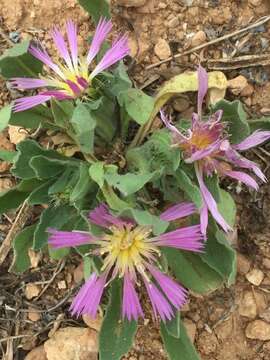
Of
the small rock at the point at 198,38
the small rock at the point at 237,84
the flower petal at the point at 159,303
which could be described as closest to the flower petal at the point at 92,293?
the flower petal at the point at 159,303

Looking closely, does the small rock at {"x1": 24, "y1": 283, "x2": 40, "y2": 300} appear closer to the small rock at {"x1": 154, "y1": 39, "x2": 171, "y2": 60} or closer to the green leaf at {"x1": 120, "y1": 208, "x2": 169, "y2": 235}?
the green leaf at {"x1": 120, "y1": 208, "x2": 169, "y2": 235}

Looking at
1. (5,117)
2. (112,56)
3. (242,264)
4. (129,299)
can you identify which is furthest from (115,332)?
(112,56)

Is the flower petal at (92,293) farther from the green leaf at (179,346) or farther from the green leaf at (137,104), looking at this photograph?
the green leaf at (137,104)

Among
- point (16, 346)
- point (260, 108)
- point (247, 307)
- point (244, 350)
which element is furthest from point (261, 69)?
Result: point (16, 346)

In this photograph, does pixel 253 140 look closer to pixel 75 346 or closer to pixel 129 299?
pixel 129 299

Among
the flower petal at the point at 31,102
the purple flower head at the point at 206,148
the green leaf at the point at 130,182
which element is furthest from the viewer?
the flower petal at the point at 31,102

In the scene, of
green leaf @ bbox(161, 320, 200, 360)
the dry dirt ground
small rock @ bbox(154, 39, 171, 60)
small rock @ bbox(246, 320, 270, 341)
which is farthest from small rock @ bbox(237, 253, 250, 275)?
small rock @ bbox(154, 39, 171, 60)
